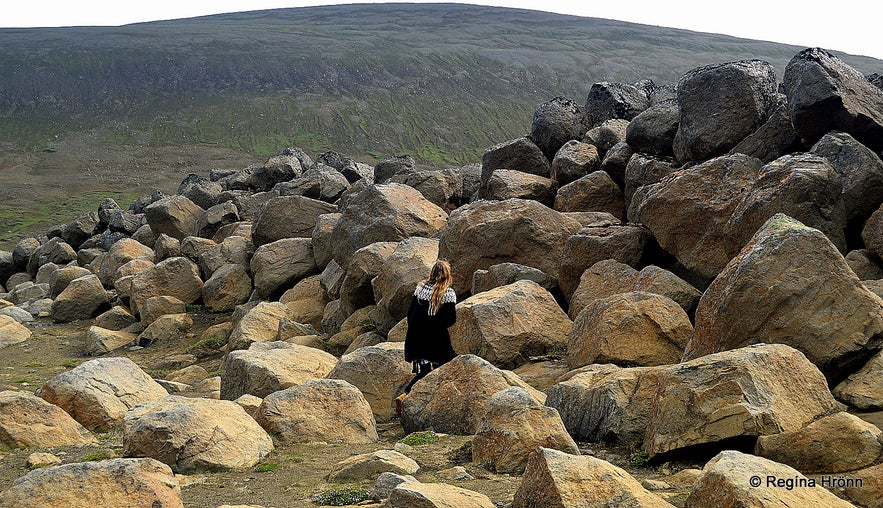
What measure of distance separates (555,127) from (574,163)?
451 centimetres

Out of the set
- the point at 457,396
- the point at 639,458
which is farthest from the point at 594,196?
the point at 639,458

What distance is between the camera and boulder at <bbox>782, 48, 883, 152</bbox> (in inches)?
710

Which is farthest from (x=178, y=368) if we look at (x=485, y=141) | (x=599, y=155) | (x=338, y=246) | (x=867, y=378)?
(x=485, y=141)

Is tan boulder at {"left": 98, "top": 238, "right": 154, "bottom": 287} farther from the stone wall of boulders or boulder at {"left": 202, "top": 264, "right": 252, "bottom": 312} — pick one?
boulder at {"left": 202, "top": 264, "right": 252, "bottom": 312}

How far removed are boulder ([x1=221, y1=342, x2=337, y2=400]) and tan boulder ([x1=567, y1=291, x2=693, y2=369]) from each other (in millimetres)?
5812

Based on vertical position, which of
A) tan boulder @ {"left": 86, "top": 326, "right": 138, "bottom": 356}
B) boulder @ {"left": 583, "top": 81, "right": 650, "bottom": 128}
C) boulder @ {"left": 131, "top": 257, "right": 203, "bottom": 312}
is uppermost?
boulder @ {"left": 583, "top": 81, "right": 650, "bottom": 128}

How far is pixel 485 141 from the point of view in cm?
16500

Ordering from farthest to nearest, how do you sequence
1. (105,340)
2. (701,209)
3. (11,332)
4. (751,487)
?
(11,332) < (105,340) < (701,209) < (751,487)

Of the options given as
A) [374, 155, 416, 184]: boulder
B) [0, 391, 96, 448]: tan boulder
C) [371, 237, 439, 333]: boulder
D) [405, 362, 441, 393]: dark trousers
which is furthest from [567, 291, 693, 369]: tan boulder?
[374, 155, 416, 184]: boulder

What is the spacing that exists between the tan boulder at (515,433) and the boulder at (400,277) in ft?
32.0

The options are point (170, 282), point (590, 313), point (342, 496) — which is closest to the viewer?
point (342, 496)

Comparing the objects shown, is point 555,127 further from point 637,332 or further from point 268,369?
point 268,369

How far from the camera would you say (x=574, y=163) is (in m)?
25.7

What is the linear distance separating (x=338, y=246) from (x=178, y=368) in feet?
20.8
